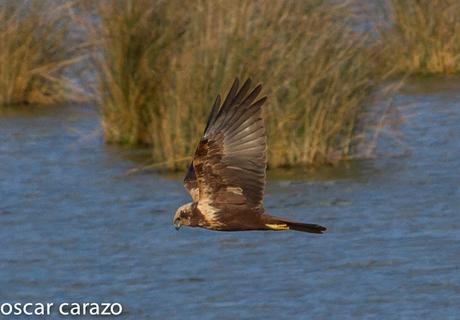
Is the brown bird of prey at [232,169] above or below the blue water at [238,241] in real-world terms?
above

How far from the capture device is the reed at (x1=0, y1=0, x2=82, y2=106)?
14648 mm

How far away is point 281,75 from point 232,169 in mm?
4910

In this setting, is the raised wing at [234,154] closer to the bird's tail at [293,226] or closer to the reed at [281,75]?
the bird's tail at [293,226]

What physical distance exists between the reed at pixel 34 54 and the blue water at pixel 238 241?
1.42 m

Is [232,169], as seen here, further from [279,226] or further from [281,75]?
[281,75]

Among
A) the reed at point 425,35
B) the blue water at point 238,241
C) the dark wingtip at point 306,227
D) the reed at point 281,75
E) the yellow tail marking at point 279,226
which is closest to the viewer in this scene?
the dark wingtip at point 306,227

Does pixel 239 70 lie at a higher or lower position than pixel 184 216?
higher

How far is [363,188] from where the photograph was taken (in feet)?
37.7

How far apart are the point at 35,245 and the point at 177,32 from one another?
3129 millimetres

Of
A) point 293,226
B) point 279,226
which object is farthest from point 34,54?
point 293,226

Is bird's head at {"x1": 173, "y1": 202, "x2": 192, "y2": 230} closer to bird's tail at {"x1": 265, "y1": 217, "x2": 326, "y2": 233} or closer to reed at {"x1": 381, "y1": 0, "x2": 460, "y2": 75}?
bird's tail at {"x1": 265, "y1": 217, "x2": 326, "y2": 233}

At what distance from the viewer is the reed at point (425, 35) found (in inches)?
620

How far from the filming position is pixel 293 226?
257 inches

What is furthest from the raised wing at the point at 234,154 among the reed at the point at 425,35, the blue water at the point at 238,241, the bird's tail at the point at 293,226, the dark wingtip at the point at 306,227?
the reed at the point at 425,35
